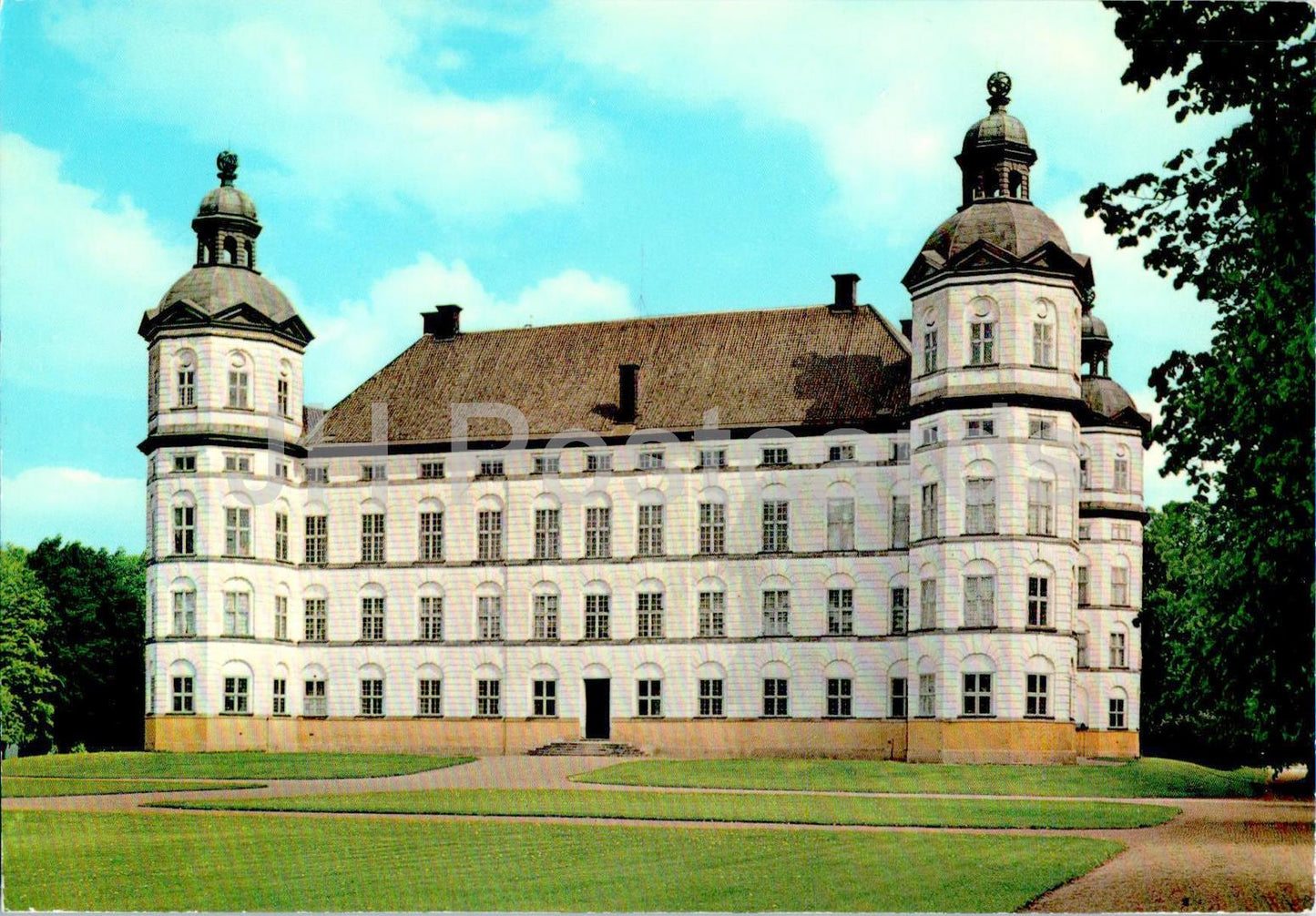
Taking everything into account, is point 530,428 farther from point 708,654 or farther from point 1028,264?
point 1028,264

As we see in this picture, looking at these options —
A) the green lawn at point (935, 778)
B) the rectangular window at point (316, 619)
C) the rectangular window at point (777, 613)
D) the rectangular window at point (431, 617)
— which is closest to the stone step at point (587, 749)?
the rectangular window at point (777, 613)

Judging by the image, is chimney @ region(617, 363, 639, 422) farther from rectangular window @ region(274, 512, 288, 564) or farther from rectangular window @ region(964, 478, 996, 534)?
rectangular window @ region(964, 478, 996, 534)

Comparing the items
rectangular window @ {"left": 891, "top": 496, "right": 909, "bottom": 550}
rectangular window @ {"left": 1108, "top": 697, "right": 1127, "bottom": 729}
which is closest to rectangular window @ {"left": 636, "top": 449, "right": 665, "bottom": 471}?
rectangular window @ {"left": 891, "top": 496, "right": 909, "bottom": 550}

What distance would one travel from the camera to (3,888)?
90.3 feet

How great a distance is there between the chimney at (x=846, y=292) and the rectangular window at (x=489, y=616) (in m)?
16.5

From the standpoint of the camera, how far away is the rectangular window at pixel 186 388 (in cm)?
6800

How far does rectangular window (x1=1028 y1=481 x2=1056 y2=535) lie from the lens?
202 feet

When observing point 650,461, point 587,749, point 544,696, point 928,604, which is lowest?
point 587,749

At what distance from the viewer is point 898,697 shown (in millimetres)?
65188

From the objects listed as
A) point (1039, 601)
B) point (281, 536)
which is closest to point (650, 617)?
point (281, 536)

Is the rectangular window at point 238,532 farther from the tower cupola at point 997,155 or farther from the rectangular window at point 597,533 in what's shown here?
the tower cupola at point 997,155

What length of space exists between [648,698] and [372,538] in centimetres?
1227

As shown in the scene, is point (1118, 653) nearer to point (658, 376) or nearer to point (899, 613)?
point (899, 613)

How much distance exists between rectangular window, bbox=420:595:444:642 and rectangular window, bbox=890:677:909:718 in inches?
674
